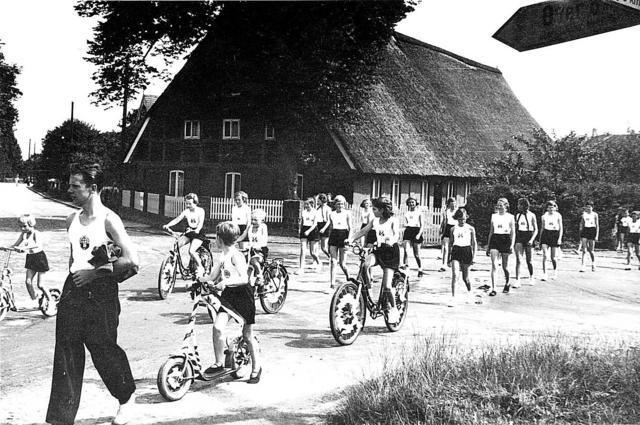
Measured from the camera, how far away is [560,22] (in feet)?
14.9

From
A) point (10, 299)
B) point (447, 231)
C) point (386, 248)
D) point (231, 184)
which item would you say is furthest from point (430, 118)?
point (10, 299)

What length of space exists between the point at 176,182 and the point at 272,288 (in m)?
27.6

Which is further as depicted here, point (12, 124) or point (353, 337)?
point (12, 124)

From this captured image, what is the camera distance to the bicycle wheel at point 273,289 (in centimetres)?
1060

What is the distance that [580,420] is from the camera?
5094 mm

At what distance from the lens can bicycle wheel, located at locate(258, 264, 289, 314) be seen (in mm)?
10602

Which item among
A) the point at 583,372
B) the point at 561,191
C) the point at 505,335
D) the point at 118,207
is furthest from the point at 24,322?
the point at 118,207

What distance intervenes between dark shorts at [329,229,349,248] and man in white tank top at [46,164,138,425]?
8715mm

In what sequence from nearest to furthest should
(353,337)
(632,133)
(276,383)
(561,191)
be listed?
(276,383), (353,337), (561,191), (632,133)

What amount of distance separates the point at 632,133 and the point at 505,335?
32395mm

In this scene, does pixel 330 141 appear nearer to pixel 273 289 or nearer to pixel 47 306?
pixel 273 289

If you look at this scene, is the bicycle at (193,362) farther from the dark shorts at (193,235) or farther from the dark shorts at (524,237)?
the dark shorts at (524,237)

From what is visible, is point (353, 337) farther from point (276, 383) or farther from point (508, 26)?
point (508, 26)

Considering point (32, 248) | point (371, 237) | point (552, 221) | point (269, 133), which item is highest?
point (269, 133)
